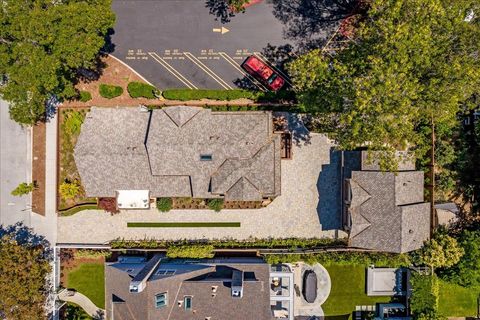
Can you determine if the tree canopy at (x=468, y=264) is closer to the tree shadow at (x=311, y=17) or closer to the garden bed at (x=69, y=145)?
the tree shadow at (x=311, y=17)

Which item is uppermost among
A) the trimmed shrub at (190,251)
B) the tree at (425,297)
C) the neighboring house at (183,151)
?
the neighboring house at (183,151)

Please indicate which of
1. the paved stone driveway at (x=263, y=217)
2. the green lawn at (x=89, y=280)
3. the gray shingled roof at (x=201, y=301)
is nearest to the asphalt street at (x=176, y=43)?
the paved stone driveway at (x=263, y=217)

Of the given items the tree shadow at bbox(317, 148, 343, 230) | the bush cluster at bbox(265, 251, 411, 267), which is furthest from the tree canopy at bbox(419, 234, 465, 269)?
the tree shadow at bbox(317, 148, 343, 230)

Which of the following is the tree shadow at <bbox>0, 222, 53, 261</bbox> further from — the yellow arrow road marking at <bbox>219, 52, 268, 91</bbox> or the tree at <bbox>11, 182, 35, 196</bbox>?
the yellow arrow road marking at <bbox>219, 52, 268, 91</bbox>

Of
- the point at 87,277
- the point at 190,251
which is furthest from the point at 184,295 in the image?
the point at 87,277

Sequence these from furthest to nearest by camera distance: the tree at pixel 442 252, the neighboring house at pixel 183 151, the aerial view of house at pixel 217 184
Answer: the neighboring house at pixel 183 151, the tree at pixel 442 252, the aerial view of house at pixel 217 184

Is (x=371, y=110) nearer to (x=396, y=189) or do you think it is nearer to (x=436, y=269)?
(x=396, y=189)

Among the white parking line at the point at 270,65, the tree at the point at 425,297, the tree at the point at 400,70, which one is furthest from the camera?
the white parking line at the point at 270,65
